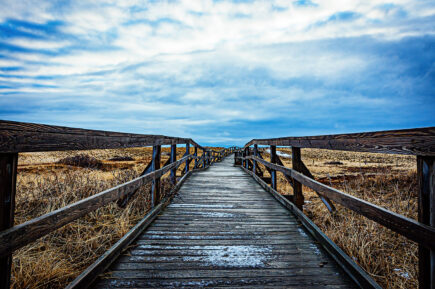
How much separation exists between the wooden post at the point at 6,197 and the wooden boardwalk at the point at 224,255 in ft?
2.61

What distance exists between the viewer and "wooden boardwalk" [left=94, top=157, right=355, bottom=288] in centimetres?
209

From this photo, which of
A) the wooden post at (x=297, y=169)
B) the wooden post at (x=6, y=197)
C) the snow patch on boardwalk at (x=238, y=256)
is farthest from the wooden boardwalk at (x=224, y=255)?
the wooden post at (x=6, y=197)

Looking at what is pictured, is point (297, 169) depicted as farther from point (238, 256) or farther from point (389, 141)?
point (389, 141)

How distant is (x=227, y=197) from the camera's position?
17.3 feet

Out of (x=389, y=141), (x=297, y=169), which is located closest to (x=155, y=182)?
(x=297, y=169)

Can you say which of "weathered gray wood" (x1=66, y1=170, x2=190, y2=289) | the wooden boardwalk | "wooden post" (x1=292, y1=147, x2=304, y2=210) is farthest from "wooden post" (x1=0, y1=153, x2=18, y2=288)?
"wooden post" (x1=292, y1=147, x2=304, y2=210)

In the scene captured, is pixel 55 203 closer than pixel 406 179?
Yes

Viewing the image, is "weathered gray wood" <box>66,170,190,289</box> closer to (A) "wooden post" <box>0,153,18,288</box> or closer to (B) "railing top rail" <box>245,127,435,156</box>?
(A) "wooden post" <box>0,153,18,288</box>

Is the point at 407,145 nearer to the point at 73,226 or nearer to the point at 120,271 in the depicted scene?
the point at 120,271

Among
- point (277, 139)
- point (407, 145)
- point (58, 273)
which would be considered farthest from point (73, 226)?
point (407, 145)

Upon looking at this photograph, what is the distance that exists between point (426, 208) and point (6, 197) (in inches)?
103

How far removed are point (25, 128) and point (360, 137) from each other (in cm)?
257

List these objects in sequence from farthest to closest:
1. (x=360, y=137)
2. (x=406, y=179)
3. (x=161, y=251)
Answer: (x=406, y=179)
(x=161, y=251)
(x=360, y=137)

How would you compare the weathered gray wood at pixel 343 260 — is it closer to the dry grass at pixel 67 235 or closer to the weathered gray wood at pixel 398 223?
the weathered gray wood at pixel 398 223
